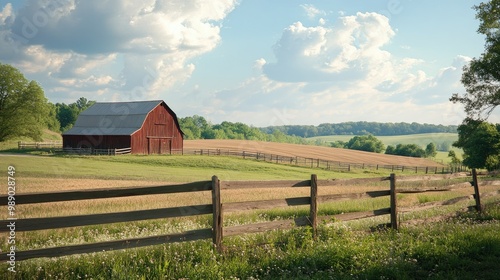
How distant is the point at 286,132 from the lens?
607 feet

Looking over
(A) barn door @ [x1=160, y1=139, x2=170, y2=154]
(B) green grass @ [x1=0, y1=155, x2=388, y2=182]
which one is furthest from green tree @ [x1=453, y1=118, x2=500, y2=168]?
(A) barn door @ [x1=160, y1=139, x2=170, y2=154]

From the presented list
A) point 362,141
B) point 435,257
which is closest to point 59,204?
point 435,257

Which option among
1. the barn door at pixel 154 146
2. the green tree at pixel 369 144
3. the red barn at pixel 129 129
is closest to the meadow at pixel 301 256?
the red barn at pixel 129 129

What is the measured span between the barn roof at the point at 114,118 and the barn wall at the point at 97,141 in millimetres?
541

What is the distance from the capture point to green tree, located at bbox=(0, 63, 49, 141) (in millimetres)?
64312

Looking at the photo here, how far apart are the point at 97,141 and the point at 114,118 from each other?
4.63m

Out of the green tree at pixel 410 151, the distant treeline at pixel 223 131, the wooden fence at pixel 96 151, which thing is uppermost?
the distant treeline at pixel 223 131

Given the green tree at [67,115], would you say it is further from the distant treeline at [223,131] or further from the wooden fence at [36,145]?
the wooden fence at [36,145]

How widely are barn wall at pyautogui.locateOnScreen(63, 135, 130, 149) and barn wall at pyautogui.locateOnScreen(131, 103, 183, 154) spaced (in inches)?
53.2

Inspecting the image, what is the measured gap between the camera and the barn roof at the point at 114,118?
197 ft

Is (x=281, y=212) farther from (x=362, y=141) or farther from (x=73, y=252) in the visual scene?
(x=362, y=141)

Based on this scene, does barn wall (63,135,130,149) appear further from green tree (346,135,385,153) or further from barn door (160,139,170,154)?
green tree (346,135,385,153)

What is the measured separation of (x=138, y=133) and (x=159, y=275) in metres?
53.1

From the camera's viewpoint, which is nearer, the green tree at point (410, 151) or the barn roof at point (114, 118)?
the barn roof at point (114, 118)
